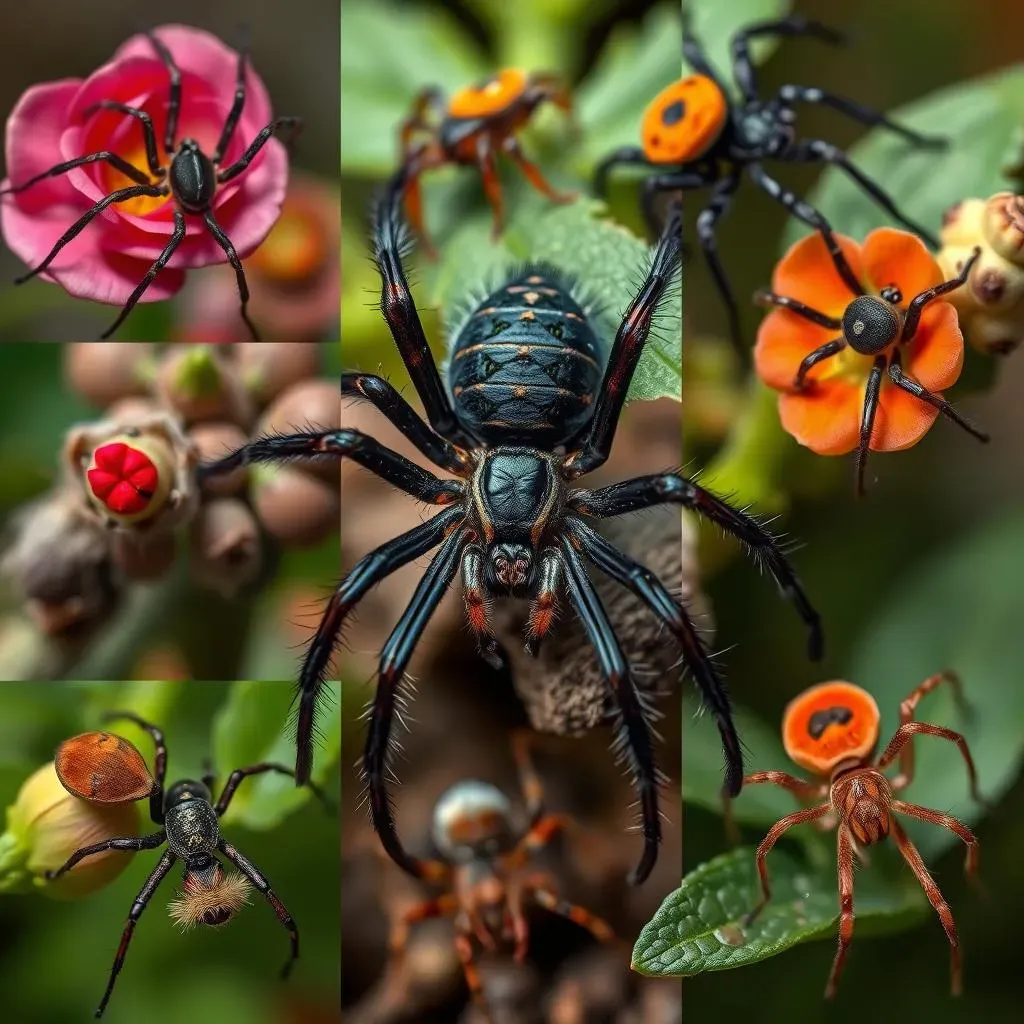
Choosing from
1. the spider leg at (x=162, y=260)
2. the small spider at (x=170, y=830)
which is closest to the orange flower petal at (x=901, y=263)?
the spider leg at (x=162, y=260)

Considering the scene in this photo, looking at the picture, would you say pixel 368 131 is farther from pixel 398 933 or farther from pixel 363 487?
pixel 398 933

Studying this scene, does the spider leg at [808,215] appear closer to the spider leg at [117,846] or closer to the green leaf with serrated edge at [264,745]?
the green leaf with serrated edge at [264,745]

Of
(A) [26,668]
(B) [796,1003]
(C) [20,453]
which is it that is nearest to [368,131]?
(C) [20,453]

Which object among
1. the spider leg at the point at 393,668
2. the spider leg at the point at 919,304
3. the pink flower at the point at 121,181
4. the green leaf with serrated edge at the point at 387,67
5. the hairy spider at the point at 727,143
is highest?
the green leaf with serrated edge at the point at 387,67

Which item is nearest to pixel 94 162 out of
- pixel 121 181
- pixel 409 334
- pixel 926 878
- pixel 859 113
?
pixel 121 181

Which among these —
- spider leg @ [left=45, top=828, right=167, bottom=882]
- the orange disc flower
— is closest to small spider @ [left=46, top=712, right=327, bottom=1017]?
spider leg @ [left=45, top=828, right=167, bottom=882]

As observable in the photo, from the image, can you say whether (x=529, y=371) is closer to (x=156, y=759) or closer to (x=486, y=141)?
(x=486, y=141)

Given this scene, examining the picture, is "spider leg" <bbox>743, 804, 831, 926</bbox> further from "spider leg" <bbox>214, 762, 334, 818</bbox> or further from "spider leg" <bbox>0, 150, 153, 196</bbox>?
"spider leg" <bbox>0, 150, 153, 196</bbox>
